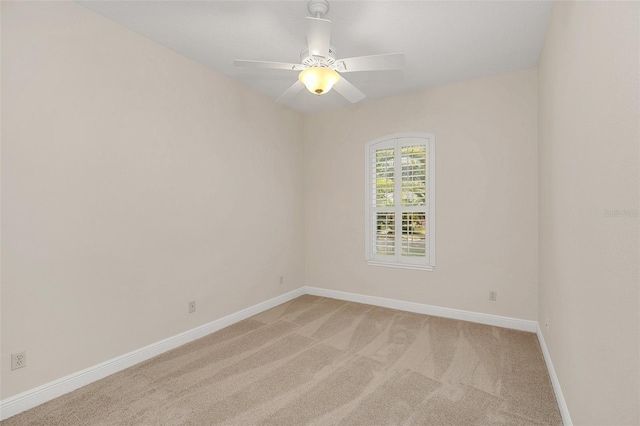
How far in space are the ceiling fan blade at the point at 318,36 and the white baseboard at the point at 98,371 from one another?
277cm

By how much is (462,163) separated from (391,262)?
152 cm

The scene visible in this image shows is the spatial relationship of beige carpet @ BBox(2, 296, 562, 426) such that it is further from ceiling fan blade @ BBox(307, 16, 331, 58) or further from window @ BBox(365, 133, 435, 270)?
ceiling fan blade @ BBox(307, 16, 331, 58)

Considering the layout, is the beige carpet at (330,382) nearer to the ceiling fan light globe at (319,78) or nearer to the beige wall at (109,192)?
the beige wall at (109,192)

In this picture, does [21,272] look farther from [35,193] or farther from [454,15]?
[454,15]

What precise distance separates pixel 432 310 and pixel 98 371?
11.2 ft

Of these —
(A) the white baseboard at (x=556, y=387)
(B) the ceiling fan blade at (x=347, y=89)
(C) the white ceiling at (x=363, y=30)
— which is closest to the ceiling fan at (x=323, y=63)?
(B) the ceiling fan blade at (x=347, y=89)

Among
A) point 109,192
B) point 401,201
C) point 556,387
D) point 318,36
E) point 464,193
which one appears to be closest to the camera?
point 318,36

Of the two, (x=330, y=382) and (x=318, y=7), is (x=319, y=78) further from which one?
(x=330, y=382)

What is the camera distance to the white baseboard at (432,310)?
3.33 m

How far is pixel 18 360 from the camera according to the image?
6.53ft

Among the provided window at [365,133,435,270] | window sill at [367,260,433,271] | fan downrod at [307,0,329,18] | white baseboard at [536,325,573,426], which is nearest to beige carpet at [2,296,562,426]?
white baseboard at [536,325,573,426]

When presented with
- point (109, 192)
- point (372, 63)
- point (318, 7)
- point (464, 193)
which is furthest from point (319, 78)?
point (464, 193)

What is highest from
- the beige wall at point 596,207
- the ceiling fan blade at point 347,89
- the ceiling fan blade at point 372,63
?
the ceiling fan blade at point 372,63

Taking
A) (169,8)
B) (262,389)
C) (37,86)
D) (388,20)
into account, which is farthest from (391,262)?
(37,86)
